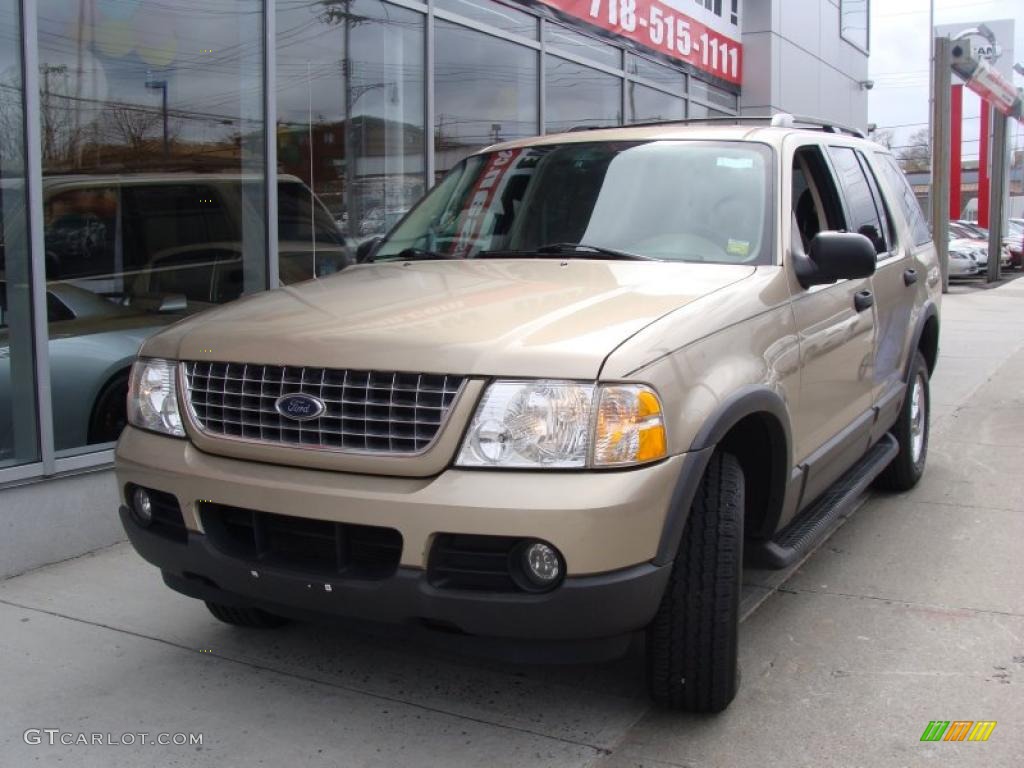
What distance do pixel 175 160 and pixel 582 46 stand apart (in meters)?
6.11

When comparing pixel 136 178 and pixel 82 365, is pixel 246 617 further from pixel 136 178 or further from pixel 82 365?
pixel 136 178

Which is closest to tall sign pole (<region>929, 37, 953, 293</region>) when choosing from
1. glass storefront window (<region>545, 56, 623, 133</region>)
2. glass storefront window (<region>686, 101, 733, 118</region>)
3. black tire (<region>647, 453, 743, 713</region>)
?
glass storefront window (<region>686, 101, 733, 118</region>)

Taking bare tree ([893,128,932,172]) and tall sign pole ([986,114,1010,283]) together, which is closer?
tall sign pole ([986,114,1010,283])

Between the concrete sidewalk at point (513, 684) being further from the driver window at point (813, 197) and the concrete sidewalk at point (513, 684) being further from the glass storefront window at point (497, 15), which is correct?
the glass storefront window at point (497, 15)

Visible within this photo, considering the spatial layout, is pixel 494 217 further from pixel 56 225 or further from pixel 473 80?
pixel 473 80

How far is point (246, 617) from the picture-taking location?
4.03m

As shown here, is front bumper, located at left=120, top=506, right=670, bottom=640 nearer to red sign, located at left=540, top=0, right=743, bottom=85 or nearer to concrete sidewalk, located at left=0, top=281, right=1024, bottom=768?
concrete sidewalk, located at left=0, top=281, right=1024, bottom=768

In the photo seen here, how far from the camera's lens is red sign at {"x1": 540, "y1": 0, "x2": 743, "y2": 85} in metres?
11.5

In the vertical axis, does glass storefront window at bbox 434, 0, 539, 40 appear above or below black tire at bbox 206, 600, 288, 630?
above

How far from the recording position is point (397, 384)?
9.74ft

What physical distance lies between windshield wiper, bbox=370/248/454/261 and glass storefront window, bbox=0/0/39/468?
5.72 feet

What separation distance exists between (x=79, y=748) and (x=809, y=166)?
11.8 ft

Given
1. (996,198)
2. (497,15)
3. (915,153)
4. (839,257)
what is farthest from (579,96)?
(915,153)

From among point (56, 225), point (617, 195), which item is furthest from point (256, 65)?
point (617, 195)
